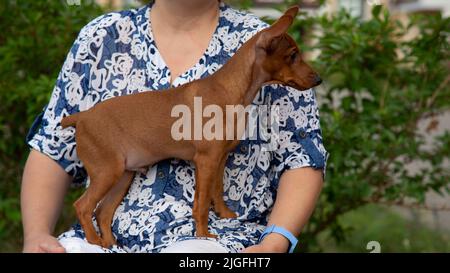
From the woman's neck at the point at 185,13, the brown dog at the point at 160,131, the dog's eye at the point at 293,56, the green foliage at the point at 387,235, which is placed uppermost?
the woman's neck at the point at 185,13

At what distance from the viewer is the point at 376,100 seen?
360cm

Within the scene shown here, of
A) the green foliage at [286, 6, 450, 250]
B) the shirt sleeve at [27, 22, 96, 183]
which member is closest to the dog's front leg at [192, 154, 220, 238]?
the shirt sleeve at [27, 22, 96, 183]

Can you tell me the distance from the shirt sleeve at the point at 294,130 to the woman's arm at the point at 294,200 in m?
0.03

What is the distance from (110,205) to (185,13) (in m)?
0.59

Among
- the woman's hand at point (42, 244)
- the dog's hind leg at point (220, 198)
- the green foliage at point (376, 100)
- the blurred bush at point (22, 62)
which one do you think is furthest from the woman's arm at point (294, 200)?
the blurred bush at point (22, 62)

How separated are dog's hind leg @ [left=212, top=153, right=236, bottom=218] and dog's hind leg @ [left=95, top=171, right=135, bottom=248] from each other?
0.23m

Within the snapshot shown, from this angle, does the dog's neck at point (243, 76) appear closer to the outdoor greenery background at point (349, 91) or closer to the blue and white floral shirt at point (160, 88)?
the blue and white floral shirt at point (160, 88)

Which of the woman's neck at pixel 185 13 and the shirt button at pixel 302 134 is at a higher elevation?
the woman's neck at pixel 185 13

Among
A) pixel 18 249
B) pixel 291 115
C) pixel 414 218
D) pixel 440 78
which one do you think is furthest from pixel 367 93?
pixel 414 218

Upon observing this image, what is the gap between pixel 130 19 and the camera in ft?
8.20

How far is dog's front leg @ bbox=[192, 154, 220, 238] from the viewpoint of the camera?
2.11m

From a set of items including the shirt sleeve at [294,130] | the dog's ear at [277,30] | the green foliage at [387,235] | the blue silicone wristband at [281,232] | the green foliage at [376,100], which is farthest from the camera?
the green foliage at [387,235]

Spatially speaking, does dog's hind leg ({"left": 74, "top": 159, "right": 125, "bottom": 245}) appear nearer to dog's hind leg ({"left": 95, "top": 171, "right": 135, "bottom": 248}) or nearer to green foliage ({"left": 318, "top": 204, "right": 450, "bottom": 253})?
dog's hind leg ({"left": 95, "top": 171, "right": 135, "bottom": 248})

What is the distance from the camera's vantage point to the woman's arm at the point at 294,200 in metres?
2.28
